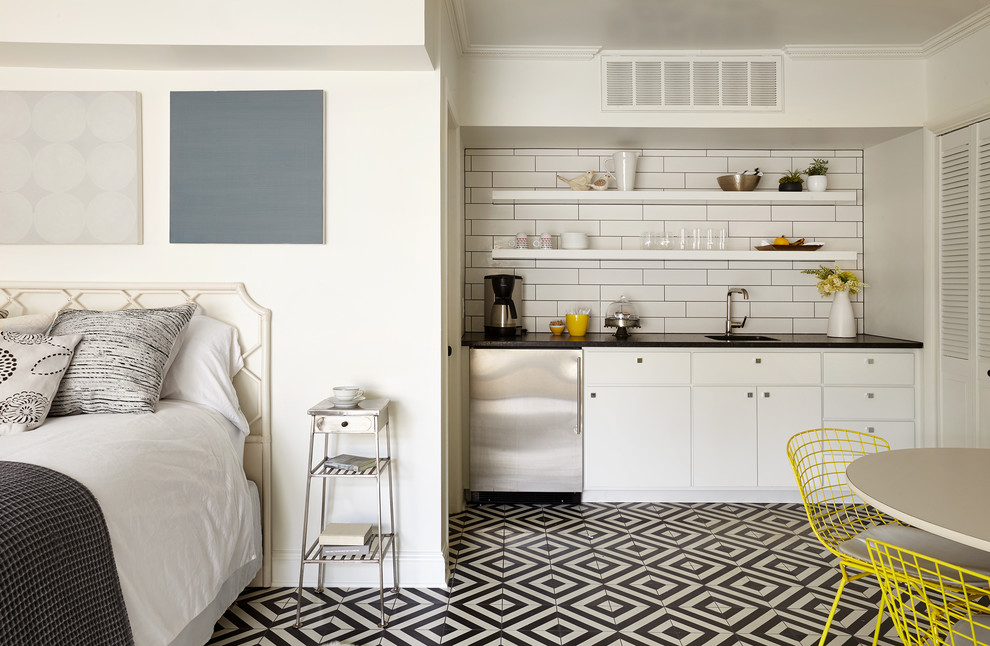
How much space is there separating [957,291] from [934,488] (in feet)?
7.97

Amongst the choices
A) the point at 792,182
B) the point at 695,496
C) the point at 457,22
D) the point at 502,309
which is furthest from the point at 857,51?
the point at 695,496

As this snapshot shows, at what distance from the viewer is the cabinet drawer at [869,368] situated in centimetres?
375

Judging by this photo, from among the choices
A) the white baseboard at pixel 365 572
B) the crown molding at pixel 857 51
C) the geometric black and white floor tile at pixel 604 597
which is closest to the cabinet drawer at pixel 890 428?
the geometric black and white floor tile at pixel 604 597

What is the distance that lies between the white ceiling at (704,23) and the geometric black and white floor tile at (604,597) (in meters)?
2.72

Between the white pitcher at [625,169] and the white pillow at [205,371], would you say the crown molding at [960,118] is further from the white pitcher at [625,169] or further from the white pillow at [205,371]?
the white pillow at [205,371]

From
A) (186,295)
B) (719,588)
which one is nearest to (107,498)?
(186,295)

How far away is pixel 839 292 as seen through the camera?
405cm

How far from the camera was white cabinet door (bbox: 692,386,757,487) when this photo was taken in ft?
12.3

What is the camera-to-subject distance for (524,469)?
3.77 m

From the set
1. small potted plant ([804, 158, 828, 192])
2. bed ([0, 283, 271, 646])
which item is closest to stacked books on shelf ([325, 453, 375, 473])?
bed ([0, 283, 271, 646])

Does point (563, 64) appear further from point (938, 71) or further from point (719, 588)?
point (719, 588)

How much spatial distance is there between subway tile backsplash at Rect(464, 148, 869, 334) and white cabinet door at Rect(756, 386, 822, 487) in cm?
71

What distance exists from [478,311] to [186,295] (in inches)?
77.4

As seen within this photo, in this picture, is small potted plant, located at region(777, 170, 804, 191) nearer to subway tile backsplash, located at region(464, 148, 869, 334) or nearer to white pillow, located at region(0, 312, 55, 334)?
subway tile backsplash, located at region(464, 148, 869, 334)
